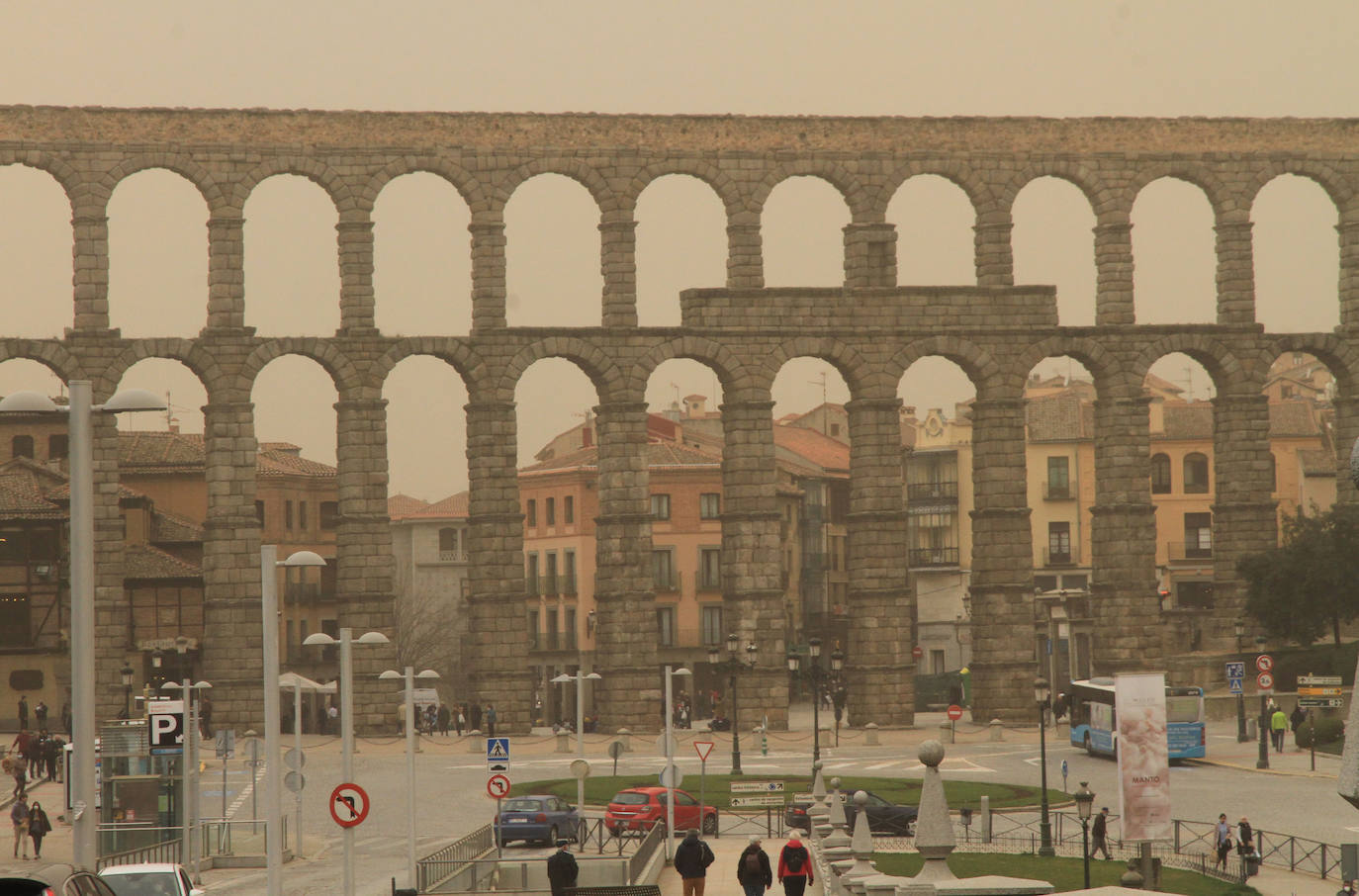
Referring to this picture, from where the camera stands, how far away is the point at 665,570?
99062 millimetres

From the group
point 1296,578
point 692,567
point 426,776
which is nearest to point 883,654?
point 1296,578

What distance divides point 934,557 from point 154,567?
41043 mm

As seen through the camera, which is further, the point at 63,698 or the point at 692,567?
the point at 692,567

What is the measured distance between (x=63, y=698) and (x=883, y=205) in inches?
1321

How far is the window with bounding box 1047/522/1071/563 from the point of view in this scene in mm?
100938

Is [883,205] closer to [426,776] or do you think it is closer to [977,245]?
[977,245]

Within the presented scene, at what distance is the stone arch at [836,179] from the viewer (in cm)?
6850

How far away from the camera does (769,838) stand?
40.9 meters

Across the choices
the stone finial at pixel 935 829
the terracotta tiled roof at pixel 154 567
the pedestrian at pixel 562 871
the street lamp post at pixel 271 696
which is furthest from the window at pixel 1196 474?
the stone finial at pixel 935 829

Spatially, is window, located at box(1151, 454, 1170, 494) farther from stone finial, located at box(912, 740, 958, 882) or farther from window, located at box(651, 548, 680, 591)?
stone finial, located at box(912, 740, 958, 882)

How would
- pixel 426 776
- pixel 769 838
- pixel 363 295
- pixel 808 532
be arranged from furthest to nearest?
1. pixel 808 532
2. pixel 363 295
3. pixel 426 776
4. pixel 769 838

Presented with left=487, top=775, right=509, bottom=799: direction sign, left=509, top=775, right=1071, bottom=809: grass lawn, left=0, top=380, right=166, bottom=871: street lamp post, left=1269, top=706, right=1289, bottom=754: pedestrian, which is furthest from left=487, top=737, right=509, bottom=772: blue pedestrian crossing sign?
left=1269, top=706, right=1289, bottom=754: pedestrian

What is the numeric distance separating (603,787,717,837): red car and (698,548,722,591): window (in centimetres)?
5607

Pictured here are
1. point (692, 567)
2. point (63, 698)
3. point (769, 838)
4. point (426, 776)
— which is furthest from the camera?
point (692, 567)
